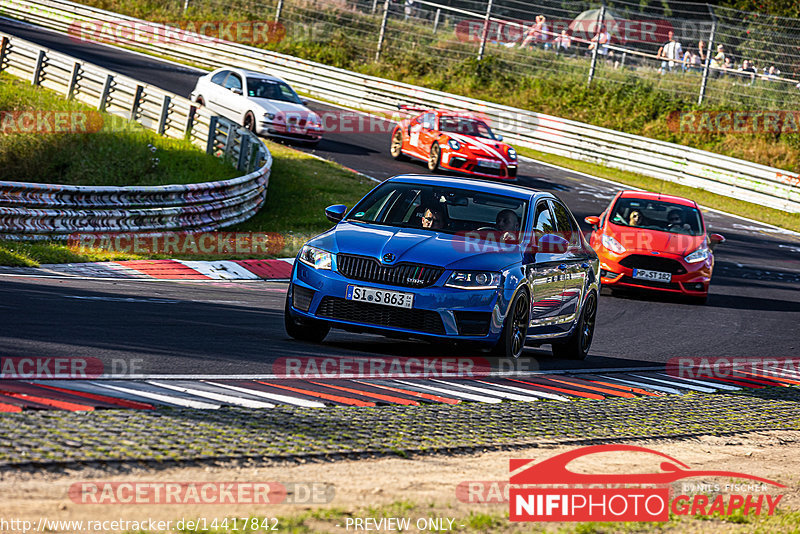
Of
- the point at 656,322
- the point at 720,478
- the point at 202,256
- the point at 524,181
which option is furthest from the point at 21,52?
the point at 720,478

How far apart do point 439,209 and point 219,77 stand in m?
19.7

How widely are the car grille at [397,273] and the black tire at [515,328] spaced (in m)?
0.79

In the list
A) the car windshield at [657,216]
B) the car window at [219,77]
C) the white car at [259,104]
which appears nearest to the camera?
the car windshield at [657,216]

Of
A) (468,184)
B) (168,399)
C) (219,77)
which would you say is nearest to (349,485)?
(168,399)

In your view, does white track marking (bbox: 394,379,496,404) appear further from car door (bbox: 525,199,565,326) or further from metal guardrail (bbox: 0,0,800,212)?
metal guardrail (bbox: 0,0,800,212)

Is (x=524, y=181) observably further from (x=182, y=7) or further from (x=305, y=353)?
(x=182, y=7)

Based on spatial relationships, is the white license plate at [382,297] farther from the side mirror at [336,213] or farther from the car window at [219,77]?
the car window at [219,77]

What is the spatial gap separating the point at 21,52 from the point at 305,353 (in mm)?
25431

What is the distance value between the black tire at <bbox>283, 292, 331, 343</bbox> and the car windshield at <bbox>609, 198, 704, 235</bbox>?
9.49 meters

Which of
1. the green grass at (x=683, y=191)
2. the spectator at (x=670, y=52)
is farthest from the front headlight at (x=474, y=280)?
the spectator at (x=670, y=52)

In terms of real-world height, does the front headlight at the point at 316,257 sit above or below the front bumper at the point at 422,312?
above

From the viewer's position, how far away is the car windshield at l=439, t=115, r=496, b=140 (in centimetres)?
2725

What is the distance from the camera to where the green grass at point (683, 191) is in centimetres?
2966

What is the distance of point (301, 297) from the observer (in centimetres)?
940
